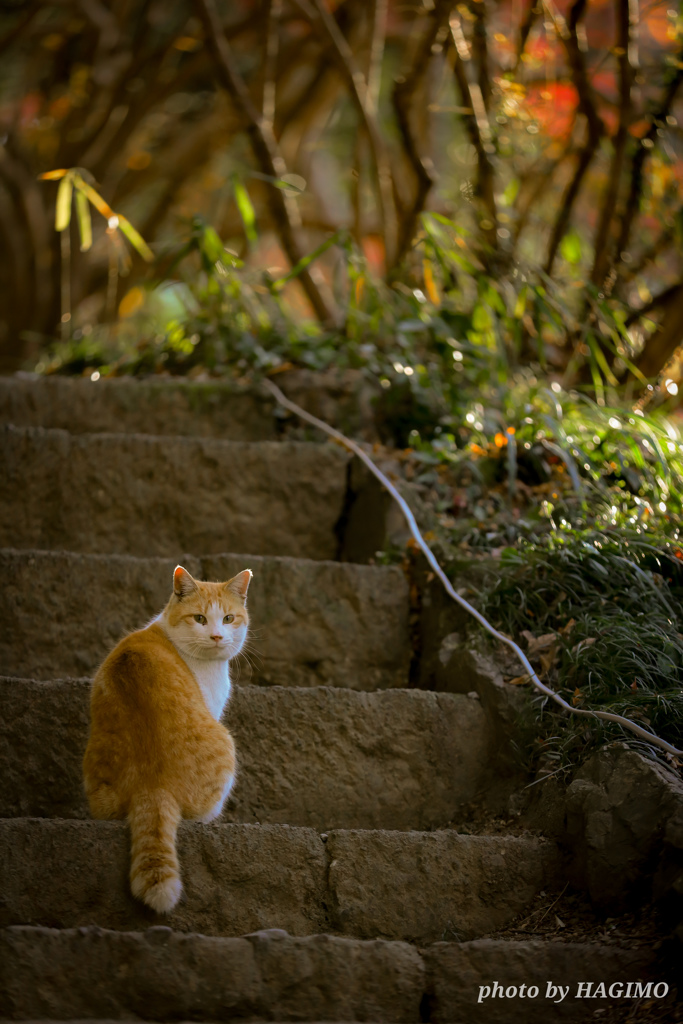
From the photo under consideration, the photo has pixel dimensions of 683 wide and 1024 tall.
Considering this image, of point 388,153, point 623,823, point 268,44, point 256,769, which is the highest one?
point 268,44

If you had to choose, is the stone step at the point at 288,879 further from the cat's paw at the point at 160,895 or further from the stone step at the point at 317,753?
the stone step at the point at 317,753

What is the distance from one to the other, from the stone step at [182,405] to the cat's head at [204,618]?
4.87 ft

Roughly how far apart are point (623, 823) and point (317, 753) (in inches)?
32.2

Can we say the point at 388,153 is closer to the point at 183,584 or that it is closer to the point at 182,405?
the point at 182,405

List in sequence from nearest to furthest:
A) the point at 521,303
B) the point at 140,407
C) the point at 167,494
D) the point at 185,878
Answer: the point at 185,878
the point at 167,494
the point at 140,407
the point at 521,303

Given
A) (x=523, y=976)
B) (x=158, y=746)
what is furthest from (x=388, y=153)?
(x=523, y=976)

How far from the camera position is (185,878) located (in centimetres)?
181

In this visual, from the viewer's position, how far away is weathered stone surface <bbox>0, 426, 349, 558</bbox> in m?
3.01

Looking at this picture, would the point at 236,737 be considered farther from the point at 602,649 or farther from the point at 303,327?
the point at 303,327

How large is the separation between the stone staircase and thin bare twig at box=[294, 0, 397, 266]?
1718 millimetres

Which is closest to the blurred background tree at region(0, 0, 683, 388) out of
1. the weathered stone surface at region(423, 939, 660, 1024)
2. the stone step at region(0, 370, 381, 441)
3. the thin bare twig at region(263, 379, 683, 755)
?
the stone step at region(0, 370, 381, 441)

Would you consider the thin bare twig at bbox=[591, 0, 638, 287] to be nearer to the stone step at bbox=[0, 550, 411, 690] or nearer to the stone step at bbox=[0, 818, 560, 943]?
the stone step at bbox=[0, 550, 411, 690]

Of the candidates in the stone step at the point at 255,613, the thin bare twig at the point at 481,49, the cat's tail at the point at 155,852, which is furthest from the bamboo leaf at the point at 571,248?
the cat's tail at the point at 155,852

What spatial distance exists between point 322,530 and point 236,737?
3.81 feet
